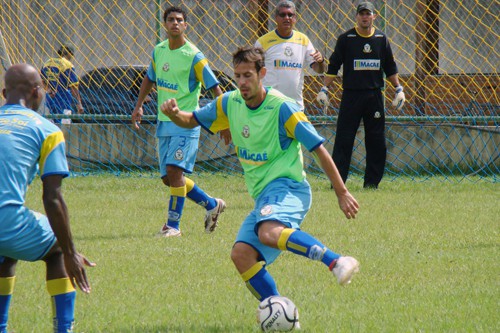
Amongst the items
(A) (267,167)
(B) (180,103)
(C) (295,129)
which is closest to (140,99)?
(B) (180,103)

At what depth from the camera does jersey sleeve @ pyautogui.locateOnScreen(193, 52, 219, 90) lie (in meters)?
8.27

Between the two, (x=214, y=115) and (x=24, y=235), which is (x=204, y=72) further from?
(x=24, y=235)

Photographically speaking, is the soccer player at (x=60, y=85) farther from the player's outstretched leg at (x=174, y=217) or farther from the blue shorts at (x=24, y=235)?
the blue shorts at (x=24, y=235)

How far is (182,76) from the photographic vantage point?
329 inches

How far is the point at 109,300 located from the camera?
5.59m

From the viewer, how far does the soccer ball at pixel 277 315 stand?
468cm

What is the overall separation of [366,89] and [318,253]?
22.5ft

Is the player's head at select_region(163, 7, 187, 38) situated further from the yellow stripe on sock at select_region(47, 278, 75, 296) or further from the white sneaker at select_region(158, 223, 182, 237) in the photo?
the yellow stripe on sock at select_region(47, 278, 75, 296)

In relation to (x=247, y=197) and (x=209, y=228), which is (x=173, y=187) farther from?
(x=247, y=197)

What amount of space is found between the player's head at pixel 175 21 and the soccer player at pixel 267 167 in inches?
118

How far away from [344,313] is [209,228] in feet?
10.4

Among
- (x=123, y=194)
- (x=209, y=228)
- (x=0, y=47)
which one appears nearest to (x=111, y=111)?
(x=0, y=47)

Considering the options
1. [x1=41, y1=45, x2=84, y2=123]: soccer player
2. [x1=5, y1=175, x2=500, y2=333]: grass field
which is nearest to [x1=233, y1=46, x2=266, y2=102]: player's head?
[x1=5, y1=175, x2=500, y2=333]: grass field

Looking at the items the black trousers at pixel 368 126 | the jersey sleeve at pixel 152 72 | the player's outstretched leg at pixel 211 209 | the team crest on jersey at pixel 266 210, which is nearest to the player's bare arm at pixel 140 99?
the jersey sleeve at pixel 152 72
